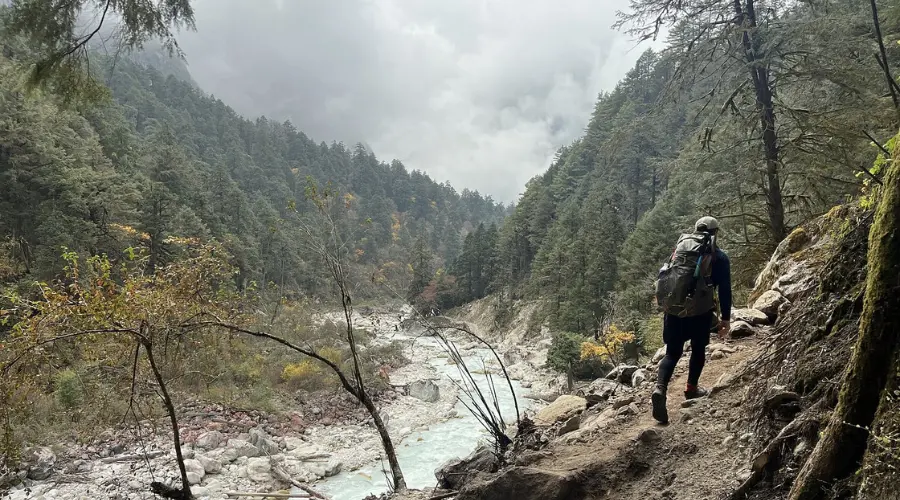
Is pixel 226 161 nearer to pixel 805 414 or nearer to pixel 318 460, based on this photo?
pixel 318 460

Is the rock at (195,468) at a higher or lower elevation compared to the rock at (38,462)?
lower

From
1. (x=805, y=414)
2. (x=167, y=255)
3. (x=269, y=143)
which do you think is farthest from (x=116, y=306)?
(x=269, y=143)

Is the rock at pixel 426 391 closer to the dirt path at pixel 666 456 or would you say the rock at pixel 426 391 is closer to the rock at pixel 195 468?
the rock at pixel 195 468

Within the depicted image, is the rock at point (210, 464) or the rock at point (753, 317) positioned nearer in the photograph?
the rock at point (753, 317)

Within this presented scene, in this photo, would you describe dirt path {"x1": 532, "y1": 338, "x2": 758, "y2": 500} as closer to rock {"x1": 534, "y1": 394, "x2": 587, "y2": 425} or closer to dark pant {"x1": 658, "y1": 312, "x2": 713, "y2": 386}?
dark pant {"x1": 658, "y1": 312, "x2": 713, "y2": 386}

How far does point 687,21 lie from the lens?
818 centimetres

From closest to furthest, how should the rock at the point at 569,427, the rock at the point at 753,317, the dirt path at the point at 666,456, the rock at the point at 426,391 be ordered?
1. the dirt path at the point at 666,456
2. the rock at the point at 569,427
3. the rock at the point at 753,317
4. the rock at the point at 426,391

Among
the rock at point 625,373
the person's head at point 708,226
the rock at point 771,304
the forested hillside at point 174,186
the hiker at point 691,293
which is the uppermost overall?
the forested hillside at point 174,186

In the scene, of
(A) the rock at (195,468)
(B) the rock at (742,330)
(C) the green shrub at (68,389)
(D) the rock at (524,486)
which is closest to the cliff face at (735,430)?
(D) the rock at (524,486)

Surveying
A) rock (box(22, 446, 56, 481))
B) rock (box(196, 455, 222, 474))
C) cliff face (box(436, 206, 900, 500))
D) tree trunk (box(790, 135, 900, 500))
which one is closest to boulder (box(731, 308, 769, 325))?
cliff face (box(436, 206, 900, 500))

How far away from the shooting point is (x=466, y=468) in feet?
14.7

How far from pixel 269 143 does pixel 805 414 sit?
10638 cm

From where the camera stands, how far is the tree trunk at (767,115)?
7781 millimetres

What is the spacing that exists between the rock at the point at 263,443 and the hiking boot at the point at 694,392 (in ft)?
36.9
